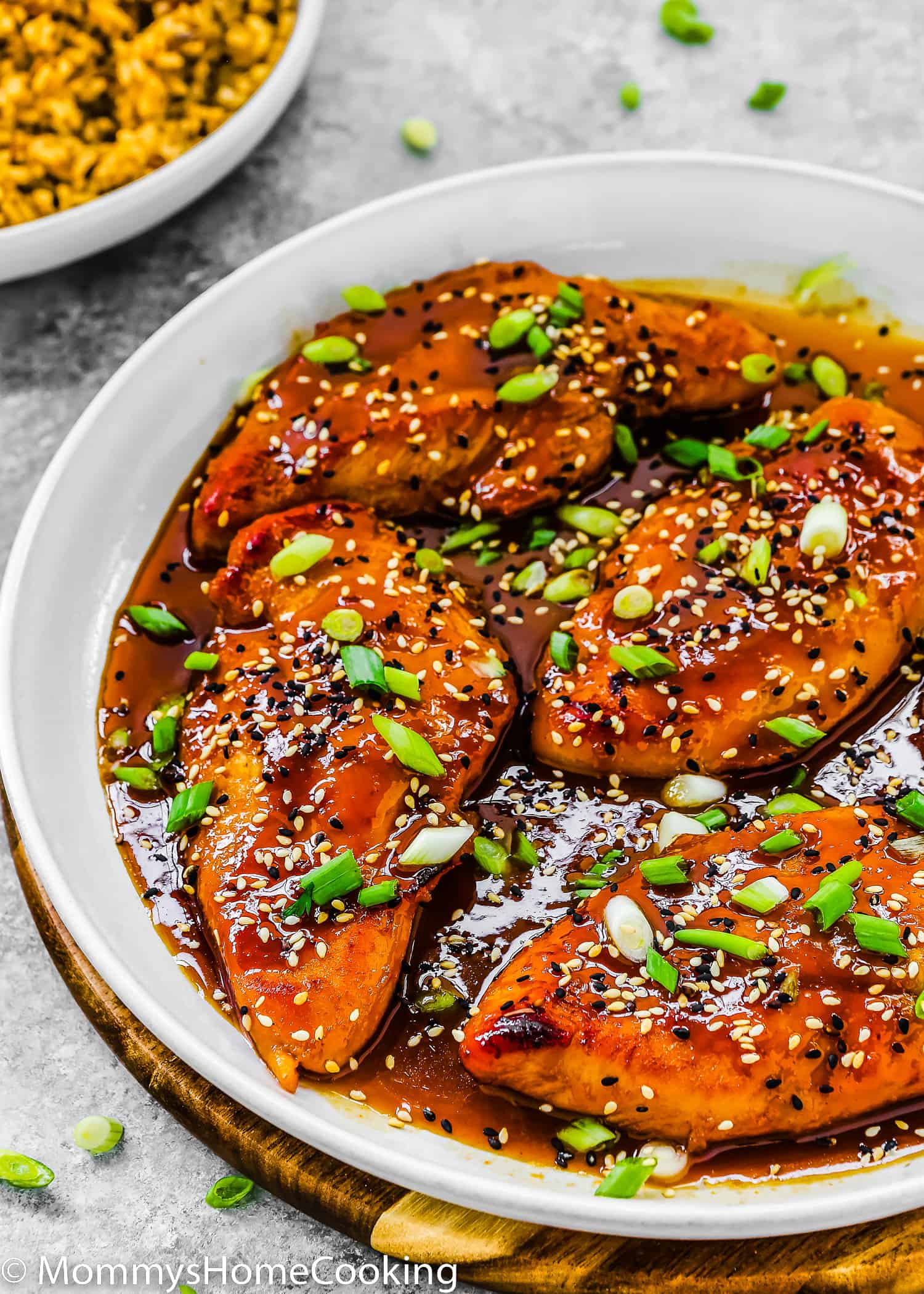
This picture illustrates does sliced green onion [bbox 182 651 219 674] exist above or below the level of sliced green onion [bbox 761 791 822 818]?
below

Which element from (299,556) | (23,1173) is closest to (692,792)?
(299,556)

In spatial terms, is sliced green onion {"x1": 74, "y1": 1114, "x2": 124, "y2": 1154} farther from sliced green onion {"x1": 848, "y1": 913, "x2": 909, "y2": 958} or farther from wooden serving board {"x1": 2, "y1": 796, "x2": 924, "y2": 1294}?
sliced green onion {"x1": 848, "y1": 913, "x2": 909, "y2": 958}

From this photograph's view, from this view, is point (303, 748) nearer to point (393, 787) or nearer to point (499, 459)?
point (393, 787)

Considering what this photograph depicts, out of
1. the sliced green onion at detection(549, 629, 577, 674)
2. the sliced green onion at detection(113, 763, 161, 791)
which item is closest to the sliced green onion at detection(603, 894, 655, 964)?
the sliced green onion at detection(549, 629, 577, 674)

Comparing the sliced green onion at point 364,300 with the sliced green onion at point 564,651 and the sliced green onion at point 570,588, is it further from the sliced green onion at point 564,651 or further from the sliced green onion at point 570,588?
the sliced green onion at point 564,651

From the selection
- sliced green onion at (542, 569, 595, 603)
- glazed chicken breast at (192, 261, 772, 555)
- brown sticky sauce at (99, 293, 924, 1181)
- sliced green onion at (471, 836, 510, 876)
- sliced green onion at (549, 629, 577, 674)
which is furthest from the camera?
glazed chicken breast at (192, 261, 772, 555)
